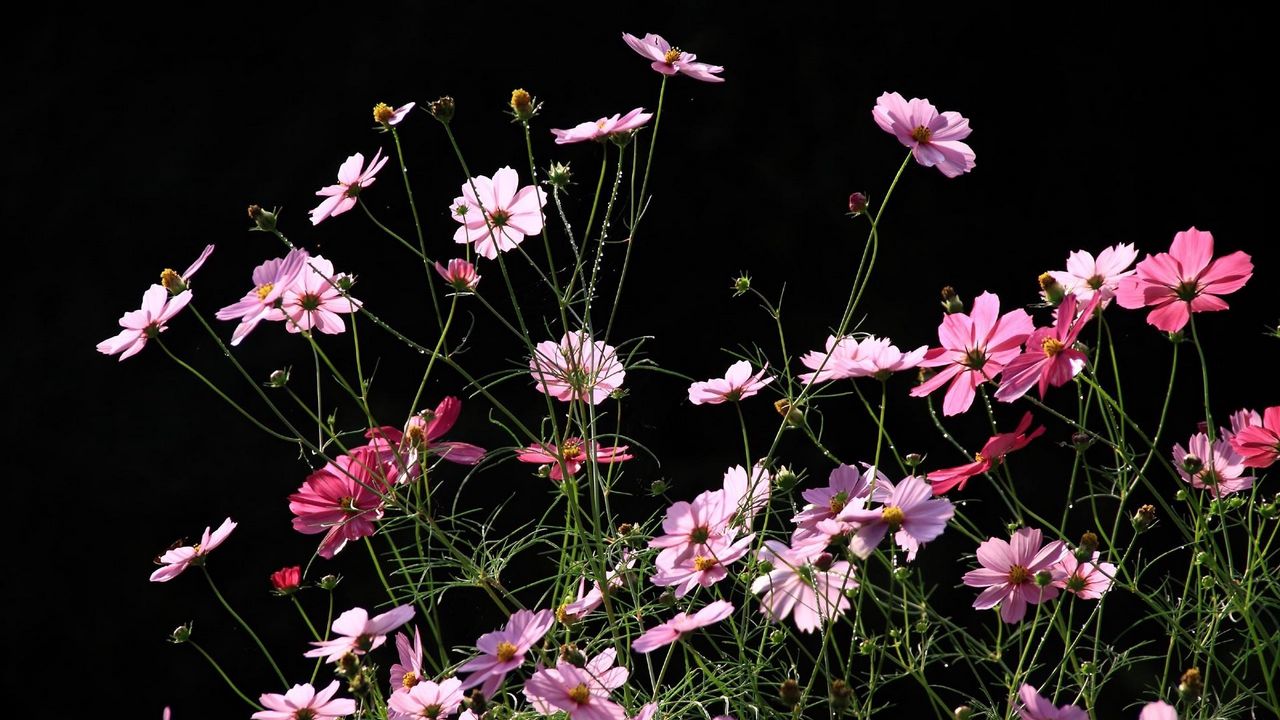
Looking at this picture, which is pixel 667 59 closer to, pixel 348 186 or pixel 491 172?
pixel 348 186

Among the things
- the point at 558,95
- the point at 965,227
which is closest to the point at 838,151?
the point at 965,227

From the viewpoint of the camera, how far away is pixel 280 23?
1.79m

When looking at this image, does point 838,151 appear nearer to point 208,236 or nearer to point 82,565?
point 208,236

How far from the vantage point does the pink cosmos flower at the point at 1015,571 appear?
90 cm

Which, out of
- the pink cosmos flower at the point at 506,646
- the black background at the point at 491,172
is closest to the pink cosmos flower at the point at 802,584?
the pink cosmos flower at the point at 506,646

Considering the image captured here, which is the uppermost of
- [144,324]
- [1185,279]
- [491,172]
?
[1185,279]

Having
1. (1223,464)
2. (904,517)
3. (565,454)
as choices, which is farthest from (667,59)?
(1223,464)

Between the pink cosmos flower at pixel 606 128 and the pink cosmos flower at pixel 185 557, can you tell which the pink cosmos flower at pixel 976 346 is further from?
the pink cosmos flower at pixel 185 557

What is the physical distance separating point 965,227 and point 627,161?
0.50 m

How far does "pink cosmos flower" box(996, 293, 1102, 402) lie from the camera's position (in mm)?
841

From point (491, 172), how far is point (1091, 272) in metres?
0.98

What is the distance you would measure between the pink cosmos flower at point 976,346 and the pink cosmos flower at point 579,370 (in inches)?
10.5

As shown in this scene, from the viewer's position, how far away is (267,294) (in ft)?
3.07

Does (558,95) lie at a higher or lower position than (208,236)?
higher
